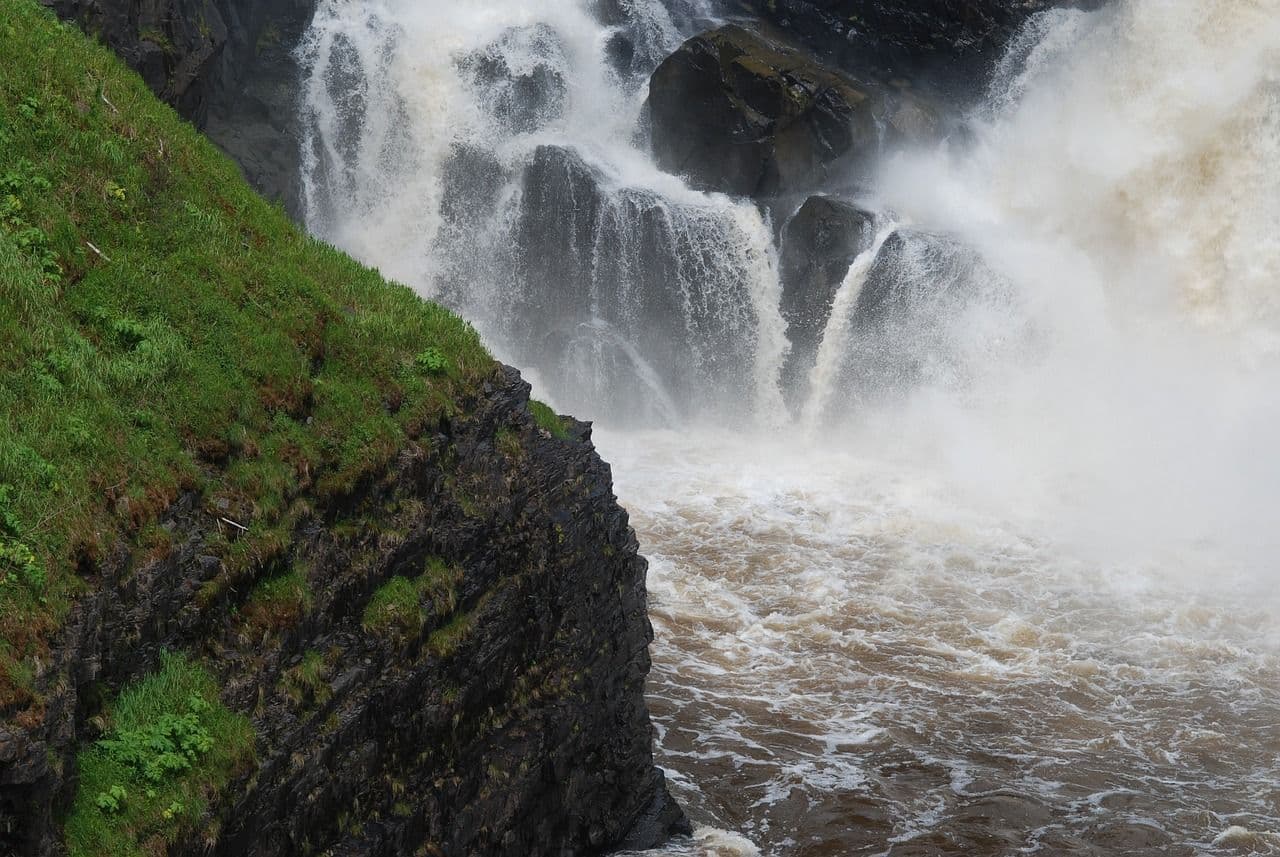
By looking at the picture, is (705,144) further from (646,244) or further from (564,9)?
(564,9)

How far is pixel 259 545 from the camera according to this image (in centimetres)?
778

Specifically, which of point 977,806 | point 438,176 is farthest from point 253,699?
point 438,176

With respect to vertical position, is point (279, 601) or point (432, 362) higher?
point (432, 362)

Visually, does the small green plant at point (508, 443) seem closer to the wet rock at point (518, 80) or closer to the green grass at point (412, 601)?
the green grass at point (412, 601)

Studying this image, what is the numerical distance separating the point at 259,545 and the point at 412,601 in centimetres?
115

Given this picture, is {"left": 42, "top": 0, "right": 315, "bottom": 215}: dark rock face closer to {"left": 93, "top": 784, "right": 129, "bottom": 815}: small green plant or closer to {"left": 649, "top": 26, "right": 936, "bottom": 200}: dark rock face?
{"left": 649, "top": 26, "right": 936, "bottom": 200}: dark rock face

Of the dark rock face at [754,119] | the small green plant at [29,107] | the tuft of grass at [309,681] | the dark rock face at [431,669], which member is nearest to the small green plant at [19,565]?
the dark rock face at [431,669]

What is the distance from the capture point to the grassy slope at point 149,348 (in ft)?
23.3

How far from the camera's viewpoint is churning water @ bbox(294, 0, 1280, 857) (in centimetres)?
1454

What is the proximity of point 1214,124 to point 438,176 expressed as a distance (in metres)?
15.9

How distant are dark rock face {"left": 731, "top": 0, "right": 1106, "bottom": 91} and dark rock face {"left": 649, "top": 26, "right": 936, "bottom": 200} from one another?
3.37 m

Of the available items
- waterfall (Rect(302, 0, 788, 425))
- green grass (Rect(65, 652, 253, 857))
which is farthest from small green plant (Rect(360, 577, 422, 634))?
waterfall (Rect(302, 0, 788, 425))

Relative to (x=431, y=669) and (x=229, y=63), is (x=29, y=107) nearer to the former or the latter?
(x=431, y=669)

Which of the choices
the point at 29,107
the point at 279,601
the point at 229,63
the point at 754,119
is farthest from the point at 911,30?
the point at 279,601
